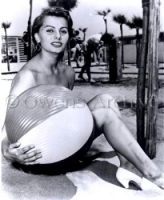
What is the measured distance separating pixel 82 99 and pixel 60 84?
180mm

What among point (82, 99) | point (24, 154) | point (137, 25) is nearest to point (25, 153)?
point (24, 154)

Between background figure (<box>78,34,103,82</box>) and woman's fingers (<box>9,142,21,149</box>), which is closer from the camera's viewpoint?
woman's fingers (<box>9,142,21,149</box>)

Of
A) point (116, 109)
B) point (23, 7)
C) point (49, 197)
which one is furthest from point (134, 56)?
point (49, 197)

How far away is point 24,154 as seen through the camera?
1546 millimetres

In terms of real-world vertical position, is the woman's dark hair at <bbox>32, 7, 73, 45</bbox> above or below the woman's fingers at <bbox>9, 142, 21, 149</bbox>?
above

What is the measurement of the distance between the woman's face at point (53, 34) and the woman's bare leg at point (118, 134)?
36cm

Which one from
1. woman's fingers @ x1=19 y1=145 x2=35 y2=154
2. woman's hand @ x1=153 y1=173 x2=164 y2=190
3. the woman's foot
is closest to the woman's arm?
woman's fingers @ x1=19 y1=145 x2=35 y2=154

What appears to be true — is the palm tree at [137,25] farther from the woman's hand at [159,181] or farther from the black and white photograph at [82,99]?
the woman's hand at [159,181]

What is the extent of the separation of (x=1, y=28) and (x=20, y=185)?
857 millimetres

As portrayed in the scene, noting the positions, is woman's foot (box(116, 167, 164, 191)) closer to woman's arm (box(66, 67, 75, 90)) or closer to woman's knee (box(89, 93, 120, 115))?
woman's knee (box(89, 93, 120, 115))

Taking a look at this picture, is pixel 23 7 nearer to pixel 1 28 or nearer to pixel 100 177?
pixel 1 28

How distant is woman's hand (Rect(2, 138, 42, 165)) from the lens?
4.94 ft

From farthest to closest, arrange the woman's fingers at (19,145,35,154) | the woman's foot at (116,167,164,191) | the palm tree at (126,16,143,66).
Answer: the palm tree at (126,16,143,66) → the woman's foot at (116,167,164,191) → the woman's fingers at (19,145,35,154)

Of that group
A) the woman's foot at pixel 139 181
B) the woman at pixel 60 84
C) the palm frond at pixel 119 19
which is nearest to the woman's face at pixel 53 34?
the woman at pixel 60 84
